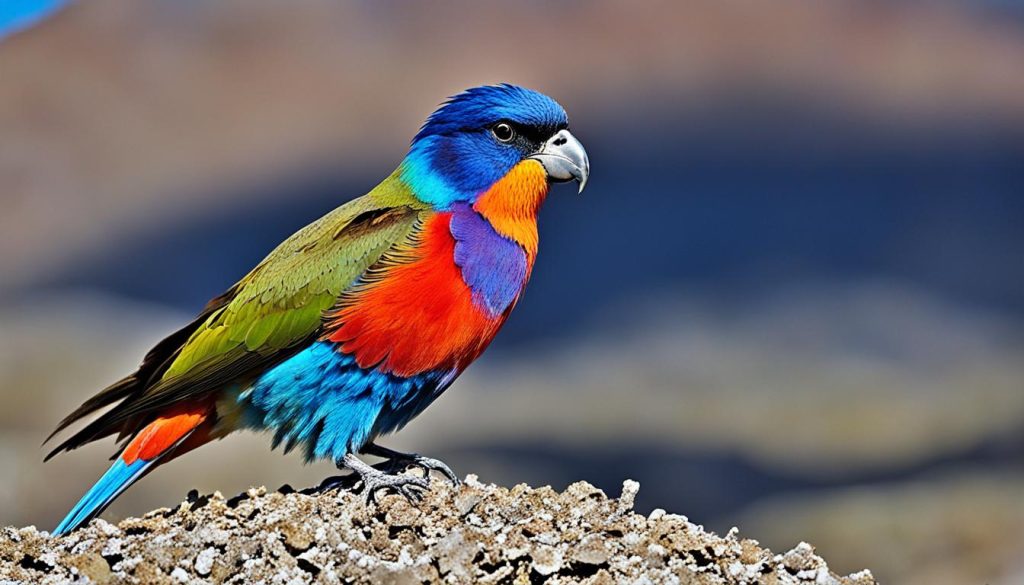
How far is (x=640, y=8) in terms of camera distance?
49.8 feet

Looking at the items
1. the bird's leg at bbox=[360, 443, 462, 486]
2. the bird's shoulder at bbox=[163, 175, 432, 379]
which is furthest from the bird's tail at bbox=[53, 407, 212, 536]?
the bird's leg at bbox=[360, 443, 462, 486]

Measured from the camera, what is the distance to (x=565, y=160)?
20.5 ft

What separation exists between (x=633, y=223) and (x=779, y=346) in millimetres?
2107

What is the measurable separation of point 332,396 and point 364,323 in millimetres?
367

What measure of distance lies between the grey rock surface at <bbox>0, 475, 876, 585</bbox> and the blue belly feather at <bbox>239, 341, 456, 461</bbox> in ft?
1.31

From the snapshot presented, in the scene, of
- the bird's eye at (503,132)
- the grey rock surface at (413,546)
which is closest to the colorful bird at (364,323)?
the bird's eye at (503,132)

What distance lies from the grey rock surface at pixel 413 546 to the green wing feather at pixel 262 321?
0.65 m

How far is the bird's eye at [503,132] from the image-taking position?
6.24 meters

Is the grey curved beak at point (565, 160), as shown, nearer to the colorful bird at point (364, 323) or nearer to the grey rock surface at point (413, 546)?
the colorful bird at point (364, 323)

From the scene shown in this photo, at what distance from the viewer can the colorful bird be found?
5.65 m

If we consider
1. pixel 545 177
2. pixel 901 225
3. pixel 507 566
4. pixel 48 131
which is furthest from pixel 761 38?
pixel 507 566

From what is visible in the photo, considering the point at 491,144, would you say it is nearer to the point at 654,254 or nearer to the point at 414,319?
the point at 414,319

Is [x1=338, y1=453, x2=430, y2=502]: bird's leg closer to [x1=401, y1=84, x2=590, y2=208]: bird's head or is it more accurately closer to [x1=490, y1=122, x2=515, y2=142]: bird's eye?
[x1=401, y1=84, x2=590, y2=208]: bird's head

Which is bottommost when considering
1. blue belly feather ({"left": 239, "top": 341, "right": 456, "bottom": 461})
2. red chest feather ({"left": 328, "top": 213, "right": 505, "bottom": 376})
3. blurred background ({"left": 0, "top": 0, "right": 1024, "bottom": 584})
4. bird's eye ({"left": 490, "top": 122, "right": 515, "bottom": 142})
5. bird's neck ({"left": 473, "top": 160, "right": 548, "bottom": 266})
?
blue belly feather ({"left": 239, "top": 341, "right": 456, "bottom": 461})
